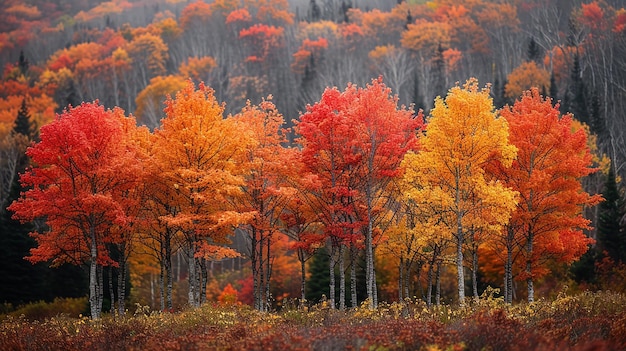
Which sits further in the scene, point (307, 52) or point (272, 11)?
point (272, 11)

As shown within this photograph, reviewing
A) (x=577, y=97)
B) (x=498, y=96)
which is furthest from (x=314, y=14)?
(x=577, y=97)

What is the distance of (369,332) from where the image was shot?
9648mm

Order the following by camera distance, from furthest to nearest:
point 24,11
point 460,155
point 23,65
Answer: point 24,11 → point 23,65 → point 460,155

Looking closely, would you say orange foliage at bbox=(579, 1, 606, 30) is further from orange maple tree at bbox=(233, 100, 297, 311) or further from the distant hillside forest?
orange maple tree at bbox=(233, 100, 297, 311)

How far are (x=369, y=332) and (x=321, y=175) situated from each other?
482 inches

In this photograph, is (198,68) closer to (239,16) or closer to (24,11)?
(239,16)

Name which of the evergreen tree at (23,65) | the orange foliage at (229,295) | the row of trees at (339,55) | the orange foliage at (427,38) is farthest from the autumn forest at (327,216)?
the evergreen tree at (23,65)

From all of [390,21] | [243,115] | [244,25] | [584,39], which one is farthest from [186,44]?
[243,115]

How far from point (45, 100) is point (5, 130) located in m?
16.4

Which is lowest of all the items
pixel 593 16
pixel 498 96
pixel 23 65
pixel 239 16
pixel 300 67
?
pixel 498 96

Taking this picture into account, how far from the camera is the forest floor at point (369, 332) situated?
862 centimetres

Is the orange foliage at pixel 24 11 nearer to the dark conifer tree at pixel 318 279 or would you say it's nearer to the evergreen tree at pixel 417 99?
the evergreen tree at pixel 417 99

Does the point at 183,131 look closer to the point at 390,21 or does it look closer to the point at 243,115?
the point at 243,115

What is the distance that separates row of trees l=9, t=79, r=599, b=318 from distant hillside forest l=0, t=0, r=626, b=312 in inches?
461
